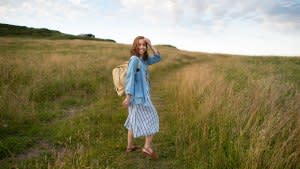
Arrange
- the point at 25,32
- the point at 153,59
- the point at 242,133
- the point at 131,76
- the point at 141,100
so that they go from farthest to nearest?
1. the point at 25,32
2. the point at 153,59
3. the point at 141,100
4. the point at 131,76
5. the point at 242,133

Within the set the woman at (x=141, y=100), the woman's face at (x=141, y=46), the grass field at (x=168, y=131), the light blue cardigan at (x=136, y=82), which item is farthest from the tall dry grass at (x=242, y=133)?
the woman's face at (x=141, y=46)

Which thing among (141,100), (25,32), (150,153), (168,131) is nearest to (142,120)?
(141,100)

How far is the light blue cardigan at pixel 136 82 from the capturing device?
448 centimetres

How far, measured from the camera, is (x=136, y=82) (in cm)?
465

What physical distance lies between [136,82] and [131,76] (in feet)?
0.68

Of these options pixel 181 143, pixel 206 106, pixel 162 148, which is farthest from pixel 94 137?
pixel 206 106

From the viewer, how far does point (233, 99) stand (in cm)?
567

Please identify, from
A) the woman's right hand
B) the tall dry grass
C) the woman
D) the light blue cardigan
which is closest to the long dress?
the woman

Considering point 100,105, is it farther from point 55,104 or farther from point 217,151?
point 217,151

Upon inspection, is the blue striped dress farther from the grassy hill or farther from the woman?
the grassy hill

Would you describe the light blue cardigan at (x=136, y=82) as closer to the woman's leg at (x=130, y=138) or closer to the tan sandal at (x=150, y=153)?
the woman's leg at (x=130, y=138)

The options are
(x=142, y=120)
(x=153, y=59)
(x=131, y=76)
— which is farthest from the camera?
(x=153, y=59)

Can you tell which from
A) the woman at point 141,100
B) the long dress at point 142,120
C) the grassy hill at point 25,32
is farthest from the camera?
the grassy hill at point 25,32

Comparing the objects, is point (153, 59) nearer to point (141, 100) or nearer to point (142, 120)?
point (141, 100)
